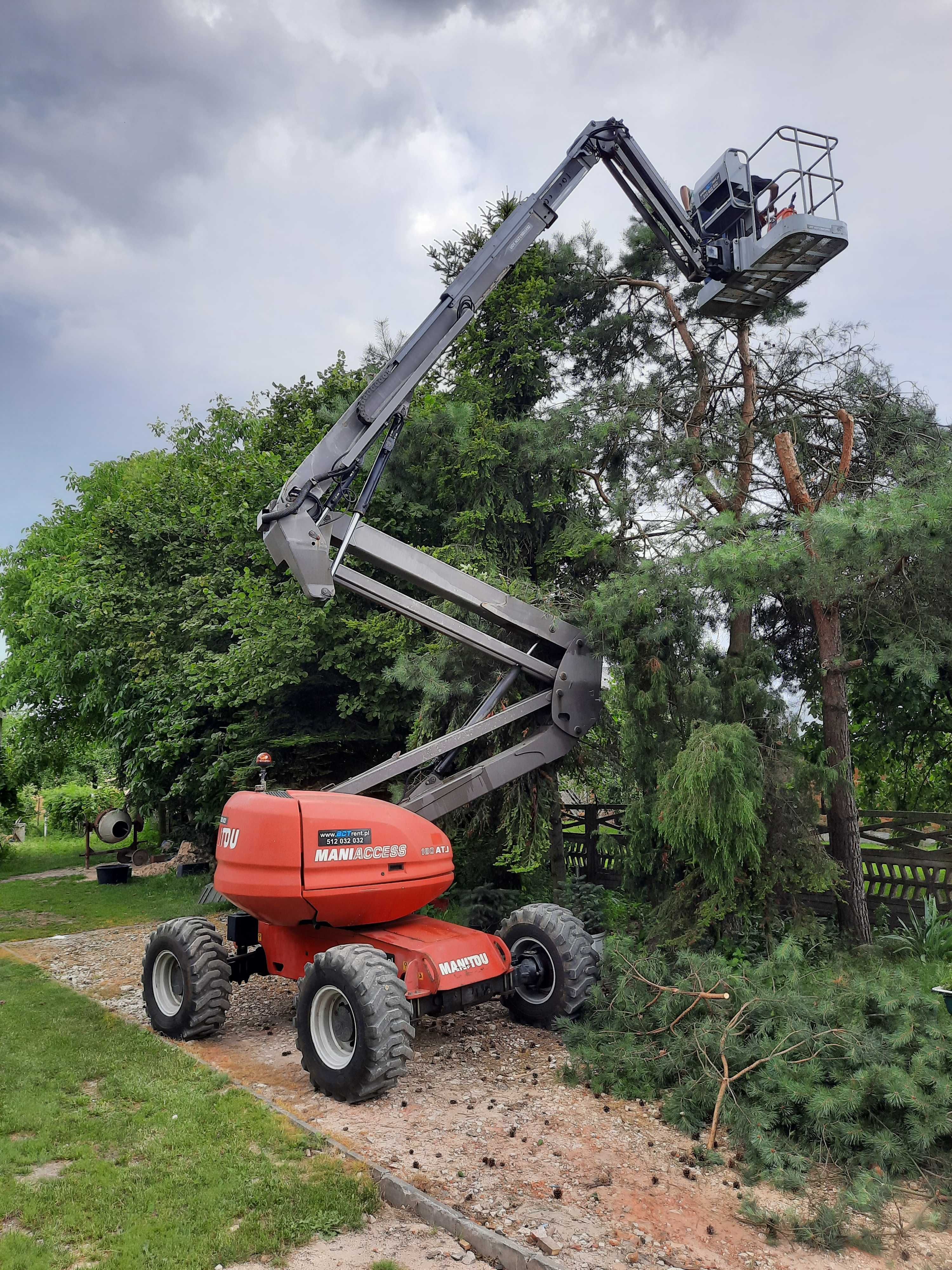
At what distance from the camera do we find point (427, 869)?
20.0ft

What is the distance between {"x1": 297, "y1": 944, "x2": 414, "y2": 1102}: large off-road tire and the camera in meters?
5.09

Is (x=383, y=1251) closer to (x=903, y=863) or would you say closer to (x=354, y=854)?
(x=354, y=854)

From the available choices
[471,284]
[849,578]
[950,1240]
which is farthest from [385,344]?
[950,1240]

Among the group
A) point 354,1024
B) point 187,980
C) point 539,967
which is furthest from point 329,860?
point 539,967

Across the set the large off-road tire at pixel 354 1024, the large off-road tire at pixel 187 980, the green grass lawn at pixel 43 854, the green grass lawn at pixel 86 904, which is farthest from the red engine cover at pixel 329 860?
the green grass lawn at pixel 43 854

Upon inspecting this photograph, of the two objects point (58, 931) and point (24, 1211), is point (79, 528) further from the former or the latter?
point (24, 1211)

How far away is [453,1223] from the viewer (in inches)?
148

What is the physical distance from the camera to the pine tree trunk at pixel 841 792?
24.9 ft

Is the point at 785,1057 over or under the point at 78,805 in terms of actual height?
under

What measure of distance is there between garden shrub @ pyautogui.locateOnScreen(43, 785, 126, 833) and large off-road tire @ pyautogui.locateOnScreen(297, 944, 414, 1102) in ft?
70.6

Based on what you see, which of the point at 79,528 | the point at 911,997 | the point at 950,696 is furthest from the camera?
the point at 79,528

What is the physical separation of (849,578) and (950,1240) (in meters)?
4.32

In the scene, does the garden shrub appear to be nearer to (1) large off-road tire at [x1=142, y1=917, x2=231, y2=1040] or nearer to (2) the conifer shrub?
(1) large off-road tire at [x1=142, y1=917, x2=231, y2=1040]

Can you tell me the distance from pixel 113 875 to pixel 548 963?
13236 millimetres
